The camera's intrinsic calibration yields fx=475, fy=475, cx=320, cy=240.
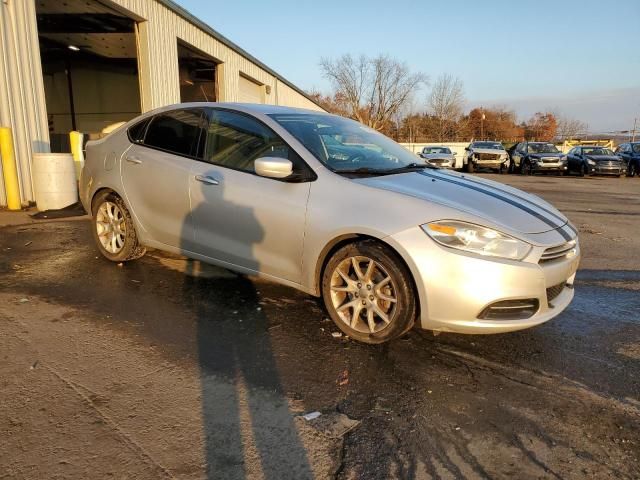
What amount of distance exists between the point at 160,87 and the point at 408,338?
1219 cm

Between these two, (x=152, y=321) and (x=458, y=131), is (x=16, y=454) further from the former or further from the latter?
(x=458, y=131)

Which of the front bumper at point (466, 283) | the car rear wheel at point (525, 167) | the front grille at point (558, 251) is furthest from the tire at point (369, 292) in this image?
the car rear wheel at point (525, 167)

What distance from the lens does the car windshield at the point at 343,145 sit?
3684mm

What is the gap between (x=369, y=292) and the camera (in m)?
3.20

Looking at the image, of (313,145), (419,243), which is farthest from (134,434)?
(313,145)

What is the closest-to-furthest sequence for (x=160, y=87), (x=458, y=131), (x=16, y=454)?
(x=16, y=454)
(x=160, y=87)
(x=458, y=131)

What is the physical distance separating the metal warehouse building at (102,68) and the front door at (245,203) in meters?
6.30

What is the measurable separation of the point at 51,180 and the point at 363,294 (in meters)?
7.31

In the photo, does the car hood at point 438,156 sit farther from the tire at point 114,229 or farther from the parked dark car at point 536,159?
the tire at point 114,229

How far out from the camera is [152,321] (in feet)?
11.8

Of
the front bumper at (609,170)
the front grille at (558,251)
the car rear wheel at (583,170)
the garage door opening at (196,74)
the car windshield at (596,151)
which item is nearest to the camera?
the front grille at (558,251)

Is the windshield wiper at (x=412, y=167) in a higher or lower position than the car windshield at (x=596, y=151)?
higher

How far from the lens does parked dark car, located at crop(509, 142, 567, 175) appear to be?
2306cm

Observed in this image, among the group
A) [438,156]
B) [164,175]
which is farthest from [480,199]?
[438,156]
